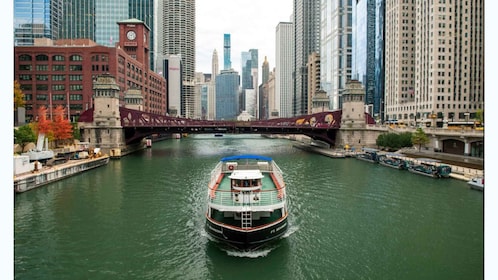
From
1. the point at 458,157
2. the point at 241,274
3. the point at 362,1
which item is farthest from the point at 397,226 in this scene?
the point at 362,1

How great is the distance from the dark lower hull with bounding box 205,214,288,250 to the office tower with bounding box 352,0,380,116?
15420 centimetres

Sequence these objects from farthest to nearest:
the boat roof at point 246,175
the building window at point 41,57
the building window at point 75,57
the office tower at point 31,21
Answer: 1. the office tower at point 31,21
2. the building window at point 75,57
3. the building window at point 41,57
4. the boat roof at point 246,175

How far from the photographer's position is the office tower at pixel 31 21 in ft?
593

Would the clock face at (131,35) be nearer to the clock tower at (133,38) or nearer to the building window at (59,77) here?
the clock tower at (133,38)

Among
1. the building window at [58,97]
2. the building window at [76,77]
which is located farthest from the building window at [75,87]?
the building window at [58,97]

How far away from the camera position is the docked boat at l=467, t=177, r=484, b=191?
45.7m

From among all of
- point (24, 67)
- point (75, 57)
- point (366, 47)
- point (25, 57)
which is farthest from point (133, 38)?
point (366, 47)

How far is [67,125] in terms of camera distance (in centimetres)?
7800

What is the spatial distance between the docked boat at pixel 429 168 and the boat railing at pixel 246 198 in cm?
3654

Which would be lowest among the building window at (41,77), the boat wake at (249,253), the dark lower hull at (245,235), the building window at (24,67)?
the boat wake at (249,253)

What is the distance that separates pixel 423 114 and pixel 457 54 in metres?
22.4

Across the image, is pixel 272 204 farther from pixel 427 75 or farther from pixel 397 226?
pixel 427 75

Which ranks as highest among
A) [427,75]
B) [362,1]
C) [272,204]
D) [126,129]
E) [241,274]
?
[362,1]

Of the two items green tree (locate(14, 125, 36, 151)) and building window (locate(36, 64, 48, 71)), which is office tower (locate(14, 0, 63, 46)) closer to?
building window (locate(36, 64, 48, 71))
